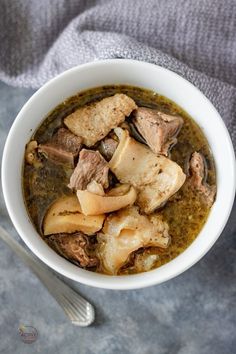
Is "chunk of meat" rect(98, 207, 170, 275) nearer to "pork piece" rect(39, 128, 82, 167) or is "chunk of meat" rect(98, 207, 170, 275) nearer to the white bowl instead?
the white bowl

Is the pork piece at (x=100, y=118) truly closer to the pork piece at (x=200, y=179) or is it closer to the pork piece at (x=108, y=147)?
the pork piece at (x=108, y=147)

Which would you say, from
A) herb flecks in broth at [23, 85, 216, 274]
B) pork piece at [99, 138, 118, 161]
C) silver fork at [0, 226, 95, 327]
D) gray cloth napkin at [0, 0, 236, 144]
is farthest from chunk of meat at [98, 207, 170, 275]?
gray cloth napkin at [0, 0, 236, 144]

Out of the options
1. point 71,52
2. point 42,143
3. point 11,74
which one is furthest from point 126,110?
point 11,74

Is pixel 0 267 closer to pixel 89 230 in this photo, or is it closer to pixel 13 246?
pixel 13 246

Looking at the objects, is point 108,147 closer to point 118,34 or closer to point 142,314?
point 118,34

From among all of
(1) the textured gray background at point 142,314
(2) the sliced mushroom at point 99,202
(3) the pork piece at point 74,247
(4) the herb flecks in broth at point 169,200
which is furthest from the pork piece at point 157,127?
(1) the textured gray background at point 142,314

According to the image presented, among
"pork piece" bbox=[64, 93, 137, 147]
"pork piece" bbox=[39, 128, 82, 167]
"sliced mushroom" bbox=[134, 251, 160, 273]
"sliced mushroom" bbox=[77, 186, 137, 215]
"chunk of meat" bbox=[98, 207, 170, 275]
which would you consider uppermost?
"pork piece" bbox=[64, 93, 137, 147]
